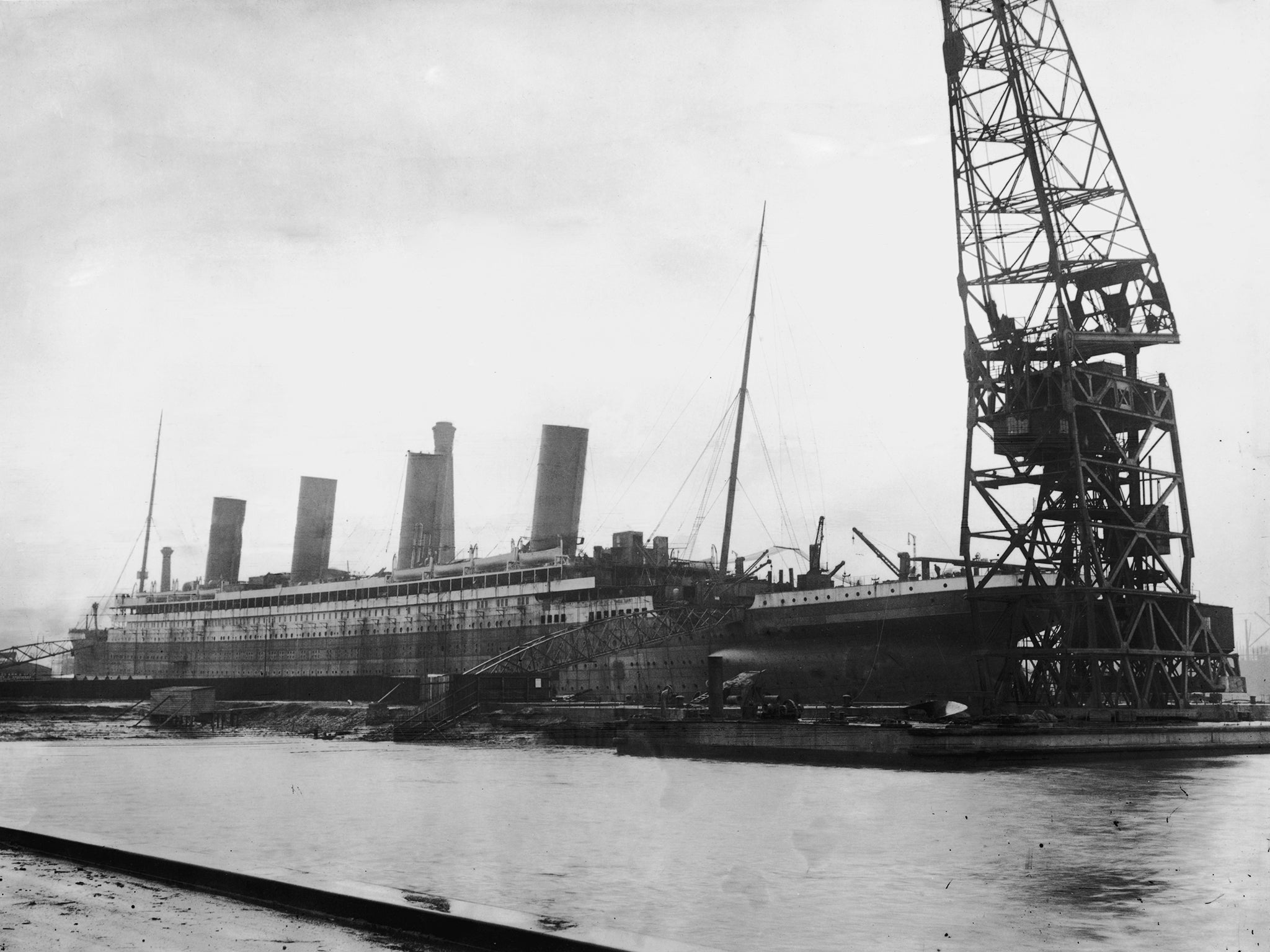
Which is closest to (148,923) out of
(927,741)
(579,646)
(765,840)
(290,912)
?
(290,912)

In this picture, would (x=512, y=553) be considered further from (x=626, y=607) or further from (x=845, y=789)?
(x=845, y=789)

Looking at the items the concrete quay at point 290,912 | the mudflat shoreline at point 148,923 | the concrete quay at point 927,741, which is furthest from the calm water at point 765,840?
the concrete quay at point 927,741

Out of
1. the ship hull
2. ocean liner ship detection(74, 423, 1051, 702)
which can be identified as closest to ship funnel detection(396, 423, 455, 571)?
ocean liner ship detection(74, 423, 1051, 702)

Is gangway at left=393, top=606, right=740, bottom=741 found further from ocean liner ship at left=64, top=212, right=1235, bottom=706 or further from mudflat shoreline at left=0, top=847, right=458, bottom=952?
mudflat shoreline at left=0, top=847, right=458, bottom=952

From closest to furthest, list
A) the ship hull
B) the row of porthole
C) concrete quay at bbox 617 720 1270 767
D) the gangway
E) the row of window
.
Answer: concrete quay at bbox 617 720 1270 767, the ship hull, the row of porthole, the gangway, the row of window

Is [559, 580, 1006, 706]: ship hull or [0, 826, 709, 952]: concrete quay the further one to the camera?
[559, 580, 1006, 706]: ship hull

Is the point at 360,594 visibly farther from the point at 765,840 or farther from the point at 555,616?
the point at 765,840

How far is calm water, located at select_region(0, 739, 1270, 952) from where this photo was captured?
→ 985 cm

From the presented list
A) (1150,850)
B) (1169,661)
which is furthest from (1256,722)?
(1150,850)

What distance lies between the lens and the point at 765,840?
15.2m

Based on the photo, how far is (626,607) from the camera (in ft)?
193

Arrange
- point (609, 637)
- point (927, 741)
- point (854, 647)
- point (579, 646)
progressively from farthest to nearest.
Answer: point (579, 646), point (609, 637), point (854, 647), point (927, 741)

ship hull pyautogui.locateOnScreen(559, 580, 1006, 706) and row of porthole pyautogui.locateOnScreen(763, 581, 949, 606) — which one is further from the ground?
row of porthole pyautogui.locateOnScreen(763, 581, 949, 606)

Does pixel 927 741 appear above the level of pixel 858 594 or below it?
below
